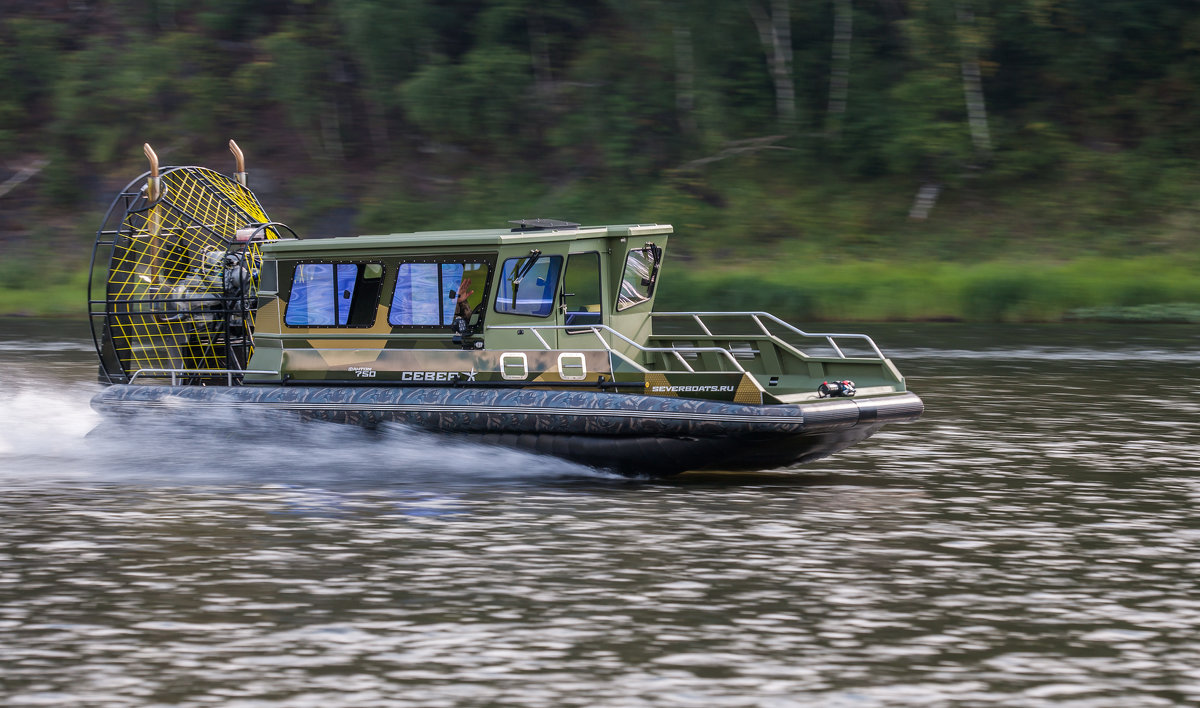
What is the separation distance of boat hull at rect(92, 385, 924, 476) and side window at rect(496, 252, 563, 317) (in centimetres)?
80

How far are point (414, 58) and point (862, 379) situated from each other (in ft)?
103

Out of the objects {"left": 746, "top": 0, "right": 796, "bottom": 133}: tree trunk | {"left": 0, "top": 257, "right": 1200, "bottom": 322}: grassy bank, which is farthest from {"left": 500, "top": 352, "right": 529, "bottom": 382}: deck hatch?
{"left": 746, "top": 0, "right": 796, "bottom": 133}: tree trunk

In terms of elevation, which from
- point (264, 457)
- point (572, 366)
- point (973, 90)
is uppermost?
point (973, 90)

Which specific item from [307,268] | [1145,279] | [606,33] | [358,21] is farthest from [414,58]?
[307,268]

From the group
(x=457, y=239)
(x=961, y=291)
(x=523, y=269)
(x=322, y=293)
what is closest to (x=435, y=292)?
(x=457, y=239)

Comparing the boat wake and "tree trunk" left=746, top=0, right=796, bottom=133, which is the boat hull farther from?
"tree trunk" left=746, top=0, right=796, bottom=133

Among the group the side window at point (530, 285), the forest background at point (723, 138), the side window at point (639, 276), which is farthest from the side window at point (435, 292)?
the forest background at point (723, 138)

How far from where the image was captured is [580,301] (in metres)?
13.8

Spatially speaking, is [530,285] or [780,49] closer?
[530,285]

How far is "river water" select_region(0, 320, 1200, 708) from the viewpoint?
7.87 metres

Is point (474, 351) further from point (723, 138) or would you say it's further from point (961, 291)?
point (723, 138)

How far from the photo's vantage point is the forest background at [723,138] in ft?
110

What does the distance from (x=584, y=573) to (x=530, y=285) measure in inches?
160

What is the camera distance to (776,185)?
38188 mm
